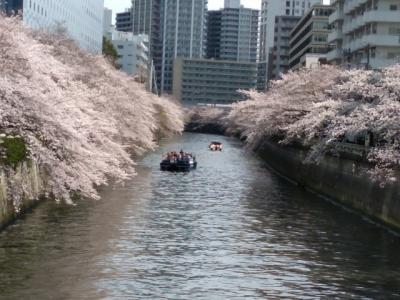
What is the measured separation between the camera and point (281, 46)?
6678 inches

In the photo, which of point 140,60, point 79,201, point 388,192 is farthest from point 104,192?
point 140,60

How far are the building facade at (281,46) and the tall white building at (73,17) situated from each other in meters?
48.4

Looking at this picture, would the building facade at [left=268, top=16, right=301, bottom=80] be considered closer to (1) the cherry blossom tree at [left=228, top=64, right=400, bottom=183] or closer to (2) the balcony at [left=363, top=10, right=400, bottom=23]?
(2) the balcony at [left=363, top=10, right=400, bottom=23]

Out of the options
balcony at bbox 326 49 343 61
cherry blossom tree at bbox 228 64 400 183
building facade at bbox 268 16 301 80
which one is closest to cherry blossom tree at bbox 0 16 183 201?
cherry blossom tree at bbox 228 64 400 183

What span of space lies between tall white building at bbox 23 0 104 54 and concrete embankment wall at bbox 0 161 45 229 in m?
42.8

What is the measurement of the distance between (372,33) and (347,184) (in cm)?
3415

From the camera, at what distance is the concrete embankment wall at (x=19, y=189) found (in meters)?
24.4

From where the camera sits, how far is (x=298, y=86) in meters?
56.7

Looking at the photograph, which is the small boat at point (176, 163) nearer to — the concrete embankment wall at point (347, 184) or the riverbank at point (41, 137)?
the concrete embankment wall at point (347, 184)

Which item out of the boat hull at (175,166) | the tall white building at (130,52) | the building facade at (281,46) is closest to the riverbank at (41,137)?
the boat hull at (175,166)

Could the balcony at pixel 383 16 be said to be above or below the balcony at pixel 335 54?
above

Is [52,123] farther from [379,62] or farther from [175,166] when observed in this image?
[379,62]

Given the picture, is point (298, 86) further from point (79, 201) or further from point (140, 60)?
point (140, 60)

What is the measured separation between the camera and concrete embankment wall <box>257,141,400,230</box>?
31.0 metres
